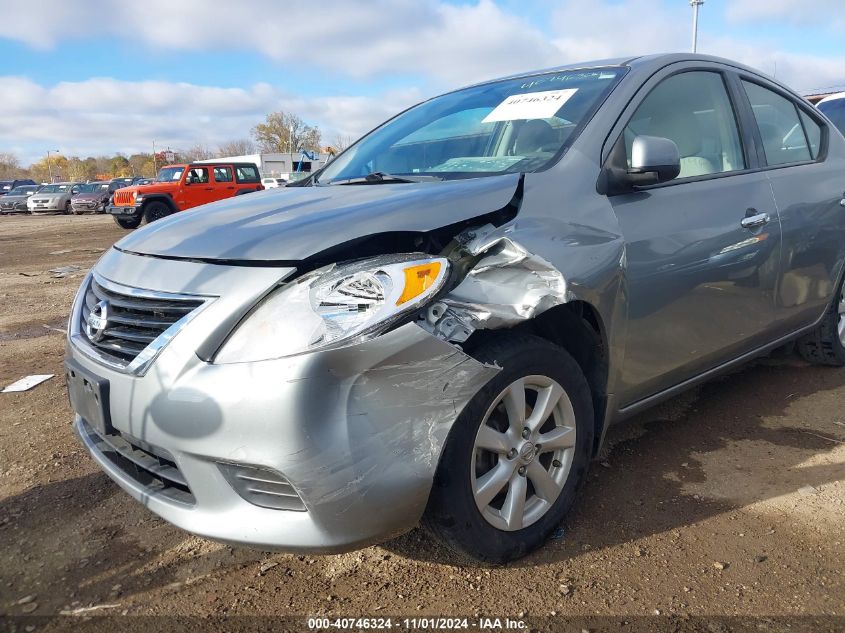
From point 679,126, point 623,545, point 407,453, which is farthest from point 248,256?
point 679,126

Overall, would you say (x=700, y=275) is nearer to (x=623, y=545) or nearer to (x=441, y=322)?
(x=623, y=545)

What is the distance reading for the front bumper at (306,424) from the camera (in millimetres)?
1672

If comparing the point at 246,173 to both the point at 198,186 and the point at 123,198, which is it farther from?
the point at 123,198

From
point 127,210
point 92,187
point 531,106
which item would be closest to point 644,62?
point 531,106

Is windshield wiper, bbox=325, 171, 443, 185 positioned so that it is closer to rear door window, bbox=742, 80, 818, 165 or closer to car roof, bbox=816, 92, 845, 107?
rear door window, bbox=742, 80, 818, 165

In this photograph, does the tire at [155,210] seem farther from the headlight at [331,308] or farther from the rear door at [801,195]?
the headlight at [331,308]

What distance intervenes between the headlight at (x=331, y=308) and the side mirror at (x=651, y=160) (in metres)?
0.95

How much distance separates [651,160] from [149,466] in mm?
1931

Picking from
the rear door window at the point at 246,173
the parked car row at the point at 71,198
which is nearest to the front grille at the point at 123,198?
the rear door window at the point at 246,173

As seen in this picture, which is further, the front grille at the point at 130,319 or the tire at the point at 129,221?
the tire at the point at 129,221

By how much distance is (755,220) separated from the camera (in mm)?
2854

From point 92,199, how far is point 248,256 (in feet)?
99.7

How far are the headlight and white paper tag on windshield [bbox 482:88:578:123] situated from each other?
1163mm

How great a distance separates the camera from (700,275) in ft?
8.48
